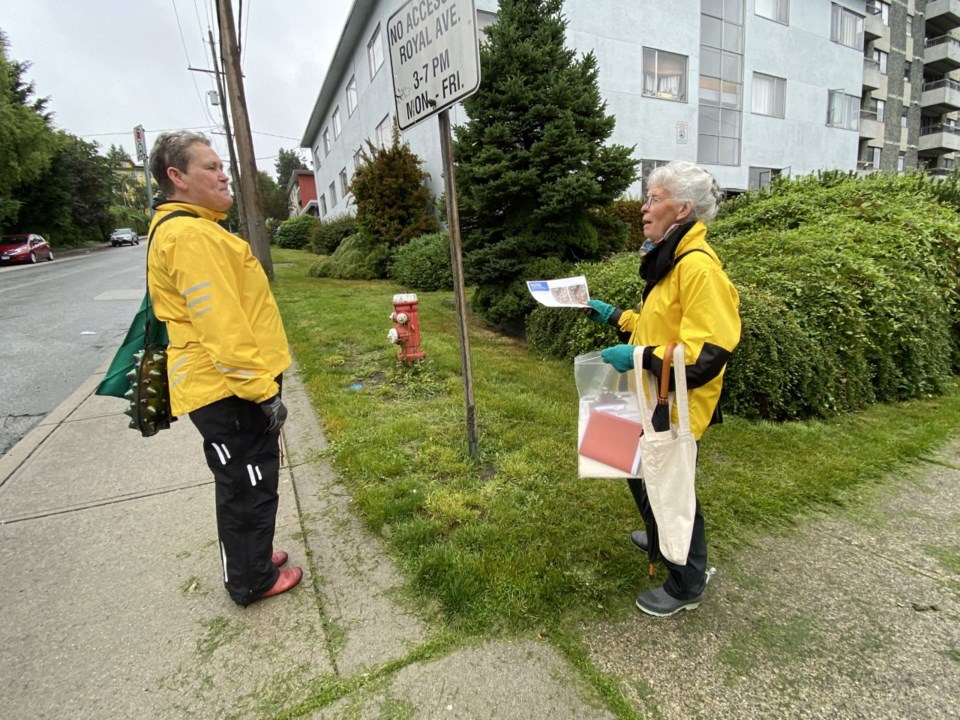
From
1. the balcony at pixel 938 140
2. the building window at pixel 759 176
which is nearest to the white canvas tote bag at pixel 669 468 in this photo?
the building window at pixel 759 176

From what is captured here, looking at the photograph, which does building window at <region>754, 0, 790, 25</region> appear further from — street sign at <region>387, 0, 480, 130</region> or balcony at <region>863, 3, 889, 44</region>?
street sign at <region>387, 0, 480, 130</region>

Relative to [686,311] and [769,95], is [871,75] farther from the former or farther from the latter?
[686,311]

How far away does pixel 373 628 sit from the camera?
214 centimetres

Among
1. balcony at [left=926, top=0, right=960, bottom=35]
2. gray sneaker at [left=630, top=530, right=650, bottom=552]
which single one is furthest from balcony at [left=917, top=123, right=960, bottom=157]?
gray sneaker at [left=630, top=530, right=650, bottom=552]

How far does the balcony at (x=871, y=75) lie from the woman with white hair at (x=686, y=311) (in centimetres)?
3448

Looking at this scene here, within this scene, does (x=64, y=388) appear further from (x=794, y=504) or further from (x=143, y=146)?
(x=143, y=146)

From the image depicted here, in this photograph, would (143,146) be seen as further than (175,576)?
Yes

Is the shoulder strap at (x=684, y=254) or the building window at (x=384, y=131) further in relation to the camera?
the building window at (x=384, y=131)

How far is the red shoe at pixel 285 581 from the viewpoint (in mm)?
2336

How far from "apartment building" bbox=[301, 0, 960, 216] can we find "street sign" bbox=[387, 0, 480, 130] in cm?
903

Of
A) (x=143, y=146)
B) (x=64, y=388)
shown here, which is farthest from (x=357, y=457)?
(x=143, y=146)

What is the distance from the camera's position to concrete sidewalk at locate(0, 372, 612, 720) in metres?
1.82

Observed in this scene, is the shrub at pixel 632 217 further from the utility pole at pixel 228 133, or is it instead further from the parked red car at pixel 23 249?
the parked red car at pixel 23 249

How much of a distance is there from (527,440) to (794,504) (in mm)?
1665
